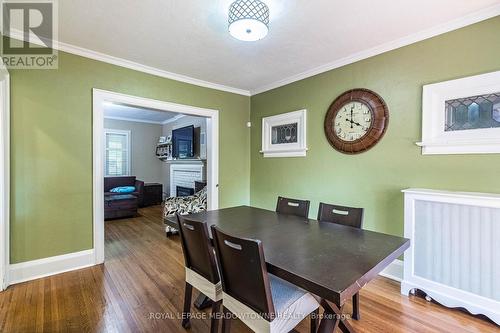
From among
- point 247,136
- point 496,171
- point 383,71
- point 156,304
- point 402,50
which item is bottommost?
point 156,304

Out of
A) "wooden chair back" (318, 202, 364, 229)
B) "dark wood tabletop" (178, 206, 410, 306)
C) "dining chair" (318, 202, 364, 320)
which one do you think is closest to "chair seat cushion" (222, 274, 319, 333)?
"dark wood tabletop" (178, 206, 410, 306)

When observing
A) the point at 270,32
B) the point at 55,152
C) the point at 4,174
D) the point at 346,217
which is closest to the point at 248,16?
the point at 270,32

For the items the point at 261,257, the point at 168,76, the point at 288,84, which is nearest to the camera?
the point at 261,257

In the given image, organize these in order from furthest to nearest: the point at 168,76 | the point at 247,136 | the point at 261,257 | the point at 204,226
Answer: the point at 247,136
the point at 168,76
the point at 204,226
the point at 261,257

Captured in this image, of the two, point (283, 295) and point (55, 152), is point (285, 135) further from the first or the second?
point (55, 152)

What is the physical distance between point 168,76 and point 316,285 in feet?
10.7

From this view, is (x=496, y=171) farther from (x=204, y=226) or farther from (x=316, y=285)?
(x=204, y=226)

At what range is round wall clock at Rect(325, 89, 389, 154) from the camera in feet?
8.54

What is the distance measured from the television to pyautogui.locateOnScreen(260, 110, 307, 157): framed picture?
103 inches

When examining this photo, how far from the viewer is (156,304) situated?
2043 millimetres

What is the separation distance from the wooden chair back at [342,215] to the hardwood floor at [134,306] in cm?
74

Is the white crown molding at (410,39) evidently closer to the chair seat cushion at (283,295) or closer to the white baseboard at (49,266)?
the chair seat cushion at (283,295)

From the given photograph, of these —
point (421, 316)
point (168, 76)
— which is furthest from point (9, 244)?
point (421, 316)

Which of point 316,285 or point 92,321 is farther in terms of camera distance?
point 92,321
